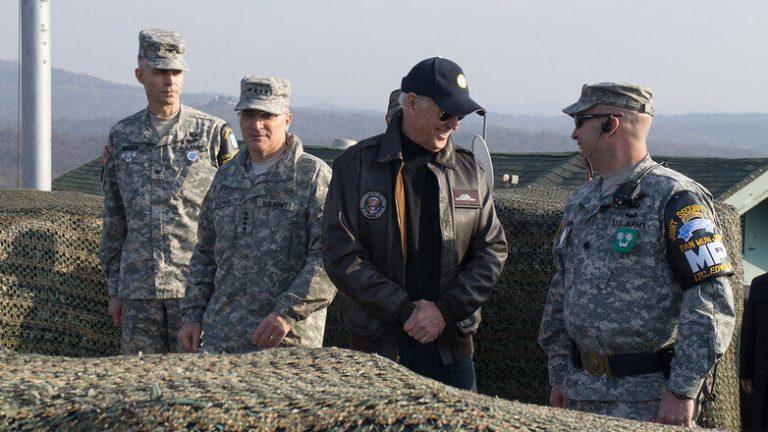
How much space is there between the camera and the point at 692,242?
12.0ft

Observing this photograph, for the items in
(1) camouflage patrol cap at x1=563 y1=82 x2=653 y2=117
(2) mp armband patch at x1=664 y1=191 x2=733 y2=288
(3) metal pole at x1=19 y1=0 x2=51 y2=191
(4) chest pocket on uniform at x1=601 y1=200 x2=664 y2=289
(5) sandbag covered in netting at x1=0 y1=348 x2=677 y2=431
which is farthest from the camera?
(3) metal pole at x1=19 y1=0 x2=51 y2=191

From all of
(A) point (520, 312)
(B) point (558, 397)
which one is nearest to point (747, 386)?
(A) point (520, 312)

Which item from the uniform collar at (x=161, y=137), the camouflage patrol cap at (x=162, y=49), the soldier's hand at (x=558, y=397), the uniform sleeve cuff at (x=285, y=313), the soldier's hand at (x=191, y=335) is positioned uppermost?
the camouflage patrol cap at (x=162, y=49)

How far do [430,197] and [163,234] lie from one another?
1.92 metres

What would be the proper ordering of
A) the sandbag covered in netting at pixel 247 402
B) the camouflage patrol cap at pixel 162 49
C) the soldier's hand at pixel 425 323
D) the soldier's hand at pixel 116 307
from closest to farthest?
the sandbag covered in netting at pixel 247 402 < the soldier's hand at pixel 425 323 < the camouflage patrol cap at pixel 162 49 < the soldier's hand at pixel 116 307

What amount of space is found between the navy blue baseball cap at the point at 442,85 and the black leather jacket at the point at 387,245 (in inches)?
7.3

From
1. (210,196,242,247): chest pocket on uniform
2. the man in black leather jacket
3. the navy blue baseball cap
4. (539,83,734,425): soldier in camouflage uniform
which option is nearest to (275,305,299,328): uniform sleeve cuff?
the man in black leather jacket

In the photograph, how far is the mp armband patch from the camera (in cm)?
366

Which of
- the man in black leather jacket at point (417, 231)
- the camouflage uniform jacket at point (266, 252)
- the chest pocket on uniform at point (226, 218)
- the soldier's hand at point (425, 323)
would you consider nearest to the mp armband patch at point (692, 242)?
the man in black leather jacket at point (417, 231)

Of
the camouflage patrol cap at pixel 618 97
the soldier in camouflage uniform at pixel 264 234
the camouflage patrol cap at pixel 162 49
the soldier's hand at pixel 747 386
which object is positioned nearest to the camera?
the camouflage patrol cap at pixel 618 97

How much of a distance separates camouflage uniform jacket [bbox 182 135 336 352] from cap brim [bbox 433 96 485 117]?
82 cm

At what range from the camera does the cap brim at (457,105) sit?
410 centimetres

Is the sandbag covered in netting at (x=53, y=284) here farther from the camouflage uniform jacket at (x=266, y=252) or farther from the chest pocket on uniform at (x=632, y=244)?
the chest pocket on uniform at (x=632, y=244)

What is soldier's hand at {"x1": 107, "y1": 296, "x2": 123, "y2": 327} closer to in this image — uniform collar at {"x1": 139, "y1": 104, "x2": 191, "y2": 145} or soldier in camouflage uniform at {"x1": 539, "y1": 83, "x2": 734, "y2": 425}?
uniform collar at {"x1": 139, "y1": 104, "x2": 191, "y2": 145}
